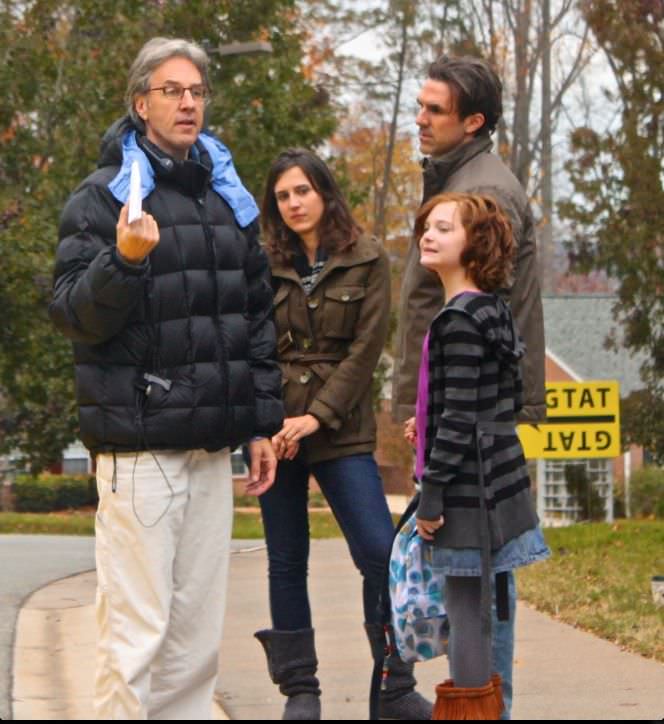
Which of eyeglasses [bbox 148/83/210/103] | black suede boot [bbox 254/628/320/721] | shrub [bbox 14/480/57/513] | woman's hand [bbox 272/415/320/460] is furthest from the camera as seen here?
shrub [bbox 14/480/57/513]

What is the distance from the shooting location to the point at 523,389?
588 cm

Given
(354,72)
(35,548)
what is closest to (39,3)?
(35,548)

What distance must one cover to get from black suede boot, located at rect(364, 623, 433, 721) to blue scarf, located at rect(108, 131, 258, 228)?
1.48 meters

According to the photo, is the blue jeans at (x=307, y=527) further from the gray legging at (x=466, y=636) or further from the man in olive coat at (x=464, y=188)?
the gray legging at (x=466, y=636)

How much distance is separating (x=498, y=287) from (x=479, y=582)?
2.92 feet

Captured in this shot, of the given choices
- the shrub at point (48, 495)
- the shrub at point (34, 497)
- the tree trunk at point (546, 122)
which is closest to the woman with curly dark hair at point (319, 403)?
the tree trunk at point (546, 122)

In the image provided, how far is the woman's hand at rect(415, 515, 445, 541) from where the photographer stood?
211 inches

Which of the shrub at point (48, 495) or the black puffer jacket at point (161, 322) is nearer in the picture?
the black puffer jacket at point (161, 322)

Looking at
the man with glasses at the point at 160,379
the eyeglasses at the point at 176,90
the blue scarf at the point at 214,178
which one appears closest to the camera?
the man with glasses at the point at 160,379

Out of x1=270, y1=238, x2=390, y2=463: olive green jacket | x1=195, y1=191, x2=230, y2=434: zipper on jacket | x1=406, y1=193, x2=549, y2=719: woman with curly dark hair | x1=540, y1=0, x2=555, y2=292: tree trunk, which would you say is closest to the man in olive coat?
x1=270, y1=238, x2=390, y2=463: olive green jacket

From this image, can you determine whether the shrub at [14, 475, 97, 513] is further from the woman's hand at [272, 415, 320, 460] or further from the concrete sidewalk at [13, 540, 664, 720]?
the woman's hand at [272, 415, 320, 460]

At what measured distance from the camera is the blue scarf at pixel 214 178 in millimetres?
5301

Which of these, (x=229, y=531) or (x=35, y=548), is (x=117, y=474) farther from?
(x=35, y=548)

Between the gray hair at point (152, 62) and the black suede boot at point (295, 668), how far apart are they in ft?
6.25
